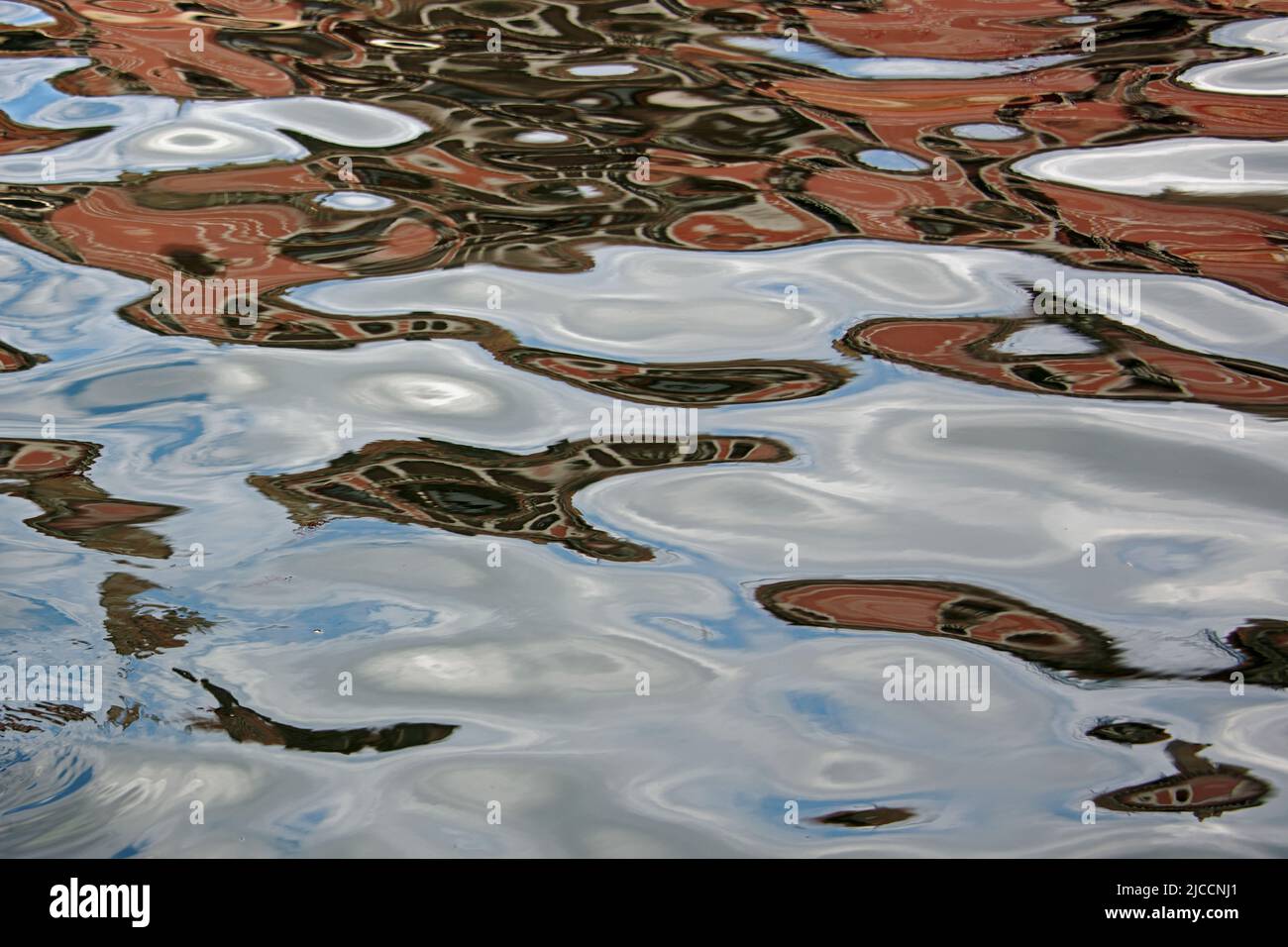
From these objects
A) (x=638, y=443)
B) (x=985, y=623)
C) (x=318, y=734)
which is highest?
(x=638, y=443)

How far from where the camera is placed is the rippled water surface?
203cm

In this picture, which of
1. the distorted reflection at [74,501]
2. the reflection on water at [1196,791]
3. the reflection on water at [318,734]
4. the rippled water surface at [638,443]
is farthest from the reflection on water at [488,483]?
the reflection on water at [1196,791]

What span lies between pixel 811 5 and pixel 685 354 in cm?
258

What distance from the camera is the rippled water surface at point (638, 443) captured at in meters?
2.03

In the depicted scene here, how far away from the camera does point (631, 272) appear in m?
3.74

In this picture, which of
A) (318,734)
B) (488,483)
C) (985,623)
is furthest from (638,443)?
(318,734)

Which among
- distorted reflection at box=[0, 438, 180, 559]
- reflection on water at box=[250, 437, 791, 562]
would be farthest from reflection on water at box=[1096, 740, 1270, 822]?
distorted reflection at box=[0, 438, 180, 559]

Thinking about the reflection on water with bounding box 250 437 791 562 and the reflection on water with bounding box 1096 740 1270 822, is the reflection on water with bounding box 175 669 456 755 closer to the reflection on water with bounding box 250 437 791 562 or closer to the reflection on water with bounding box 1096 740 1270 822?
the reflection on water with bounding box 250 437 791 562

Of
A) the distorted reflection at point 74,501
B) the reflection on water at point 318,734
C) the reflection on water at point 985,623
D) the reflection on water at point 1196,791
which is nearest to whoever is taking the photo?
the reflection on water at point 1196,791

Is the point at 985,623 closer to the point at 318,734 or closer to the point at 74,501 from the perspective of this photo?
the point at 318,734

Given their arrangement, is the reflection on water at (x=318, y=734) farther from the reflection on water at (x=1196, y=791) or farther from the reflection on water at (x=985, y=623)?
the reflection on water at (x=1196, y=791)

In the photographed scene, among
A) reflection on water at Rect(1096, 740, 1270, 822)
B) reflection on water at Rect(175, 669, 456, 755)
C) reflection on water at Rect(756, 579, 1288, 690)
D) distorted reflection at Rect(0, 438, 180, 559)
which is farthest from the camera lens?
distorted reflection at Rect(0, 438, 180, 559)

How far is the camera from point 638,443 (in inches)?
117

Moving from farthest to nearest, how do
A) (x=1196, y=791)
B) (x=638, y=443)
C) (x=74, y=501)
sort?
(x=638, y=443) → (x=74, y=501) → (x=1196, y=791)
